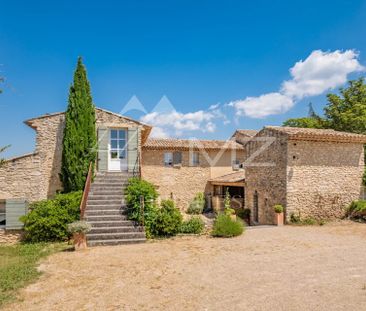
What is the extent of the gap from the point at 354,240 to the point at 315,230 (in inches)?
81.1

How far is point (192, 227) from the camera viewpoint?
10641mm

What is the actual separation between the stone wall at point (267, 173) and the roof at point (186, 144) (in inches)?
232

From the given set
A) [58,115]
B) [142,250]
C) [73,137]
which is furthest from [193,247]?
[58,115]

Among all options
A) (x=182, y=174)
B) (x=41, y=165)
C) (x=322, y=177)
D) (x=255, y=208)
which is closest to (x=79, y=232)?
(x=41, y=165)

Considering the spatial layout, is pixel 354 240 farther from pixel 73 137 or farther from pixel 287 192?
pixel 73 137

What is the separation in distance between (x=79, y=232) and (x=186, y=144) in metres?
13.8

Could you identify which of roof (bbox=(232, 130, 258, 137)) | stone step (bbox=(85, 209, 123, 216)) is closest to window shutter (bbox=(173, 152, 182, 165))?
roof (bbox=(232, 130, 258, 137))

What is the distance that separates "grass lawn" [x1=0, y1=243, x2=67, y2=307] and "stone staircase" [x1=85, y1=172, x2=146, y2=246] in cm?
120

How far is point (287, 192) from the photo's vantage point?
12664 millimetres

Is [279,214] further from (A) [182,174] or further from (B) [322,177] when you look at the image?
(A) [182,174]

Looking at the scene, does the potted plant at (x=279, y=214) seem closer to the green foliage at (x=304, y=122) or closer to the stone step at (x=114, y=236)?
the stone step at (x=114, y=236)

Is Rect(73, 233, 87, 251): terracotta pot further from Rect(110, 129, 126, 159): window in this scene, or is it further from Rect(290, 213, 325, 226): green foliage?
Rect(290, 213, 325, 226): green foliage

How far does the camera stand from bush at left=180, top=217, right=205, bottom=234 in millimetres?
10586

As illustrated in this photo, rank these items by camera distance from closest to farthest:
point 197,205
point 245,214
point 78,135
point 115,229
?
point 115,229
point 78,135
point 245,214
point 197,205
